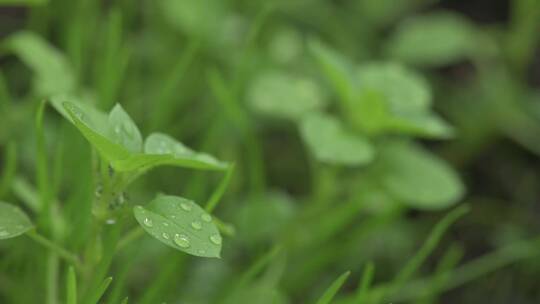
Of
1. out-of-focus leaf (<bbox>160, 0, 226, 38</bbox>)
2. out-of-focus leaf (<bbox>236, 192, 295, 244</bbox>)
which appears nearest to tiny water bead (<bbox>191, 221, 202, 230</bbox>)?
out-of-focus leaf (<bbox>236, 192, 295, 244</bbox>)

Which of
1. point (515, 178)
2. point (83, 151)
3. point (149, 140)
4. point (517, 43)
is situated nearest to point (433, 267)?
point (515, 178)

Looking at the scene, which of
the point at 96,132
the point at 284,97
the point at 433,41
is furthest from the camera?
the point at 433,41

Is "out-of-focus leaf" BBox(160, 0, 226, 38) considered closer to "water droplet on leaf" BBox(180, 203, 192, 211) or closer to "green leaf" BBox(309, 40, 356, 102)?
"green leaf" BBox(309, 40, 356, 102)

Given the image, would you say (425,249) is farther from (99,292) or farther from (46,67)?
(46,67)

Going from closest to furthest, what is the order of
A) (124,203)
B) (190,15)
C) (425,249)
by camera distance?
(124,203) → (425,249) → (190,15)

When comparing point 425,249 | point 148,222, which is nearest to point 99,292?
point 148,222

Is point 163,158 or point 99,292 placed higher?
point 163,158
